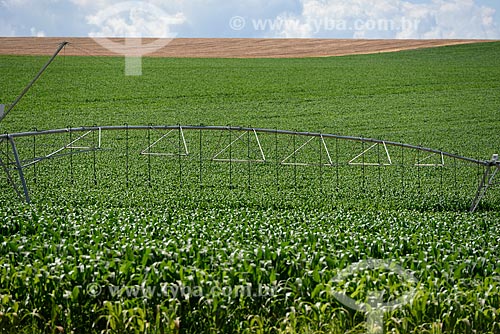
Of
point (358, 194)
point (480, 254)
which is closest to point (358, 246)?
point (480, 254)

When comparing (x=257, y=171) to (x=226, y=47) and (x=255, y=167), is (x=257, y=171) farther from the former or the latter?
(x=226, y=47)

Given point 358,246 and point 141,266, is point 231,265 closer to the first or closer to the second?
point 141,266

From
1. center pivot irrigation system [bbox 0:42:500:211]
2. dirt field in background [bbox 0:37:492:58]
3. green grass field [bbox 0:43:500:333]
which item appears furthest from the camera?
dirt field in background [bbox 0:37:492:58]

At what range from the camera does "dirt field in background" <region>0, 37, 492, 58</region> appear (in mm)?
47438

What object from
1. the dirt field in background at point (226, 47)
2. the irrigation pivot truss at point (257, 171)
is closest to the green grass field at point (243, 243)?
the irrigation pivot truss at point (257, 171)

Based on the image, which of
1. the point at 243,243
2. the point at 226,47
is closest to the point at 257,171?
the point at 243,243

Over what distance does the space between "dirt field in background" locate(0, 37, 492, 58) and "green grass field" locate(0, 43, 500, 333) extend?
54.3 feet

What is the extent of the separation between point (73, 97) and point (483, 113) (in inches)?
870

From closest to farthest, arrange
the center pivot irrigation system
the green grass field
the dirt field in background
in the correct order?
the green grass field
the center pivot irrigation system
the dirt field in background

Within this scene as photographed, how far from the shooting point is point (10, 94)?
3531cm

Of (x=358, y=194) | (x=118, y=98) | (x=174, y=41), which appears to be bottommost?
(x=358, y=194)

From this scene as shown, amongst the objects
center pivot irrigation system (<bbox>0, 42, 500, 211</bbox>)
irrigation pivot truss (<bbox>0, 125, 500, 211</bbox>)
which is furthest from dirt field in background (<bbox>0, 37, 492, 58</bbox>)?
irrigation pivot truss (<bbox>0, 125, 500, 211</bbox>)

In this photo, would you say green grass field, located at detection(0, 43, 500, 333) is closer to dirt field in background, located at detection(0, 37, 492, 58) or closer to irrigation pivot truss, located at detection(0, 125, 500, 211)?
irrigation pivot truss, located at detection(0, 125, 500, 211)

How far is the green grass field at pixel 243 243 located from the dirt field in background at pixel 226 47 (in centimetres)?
1655
